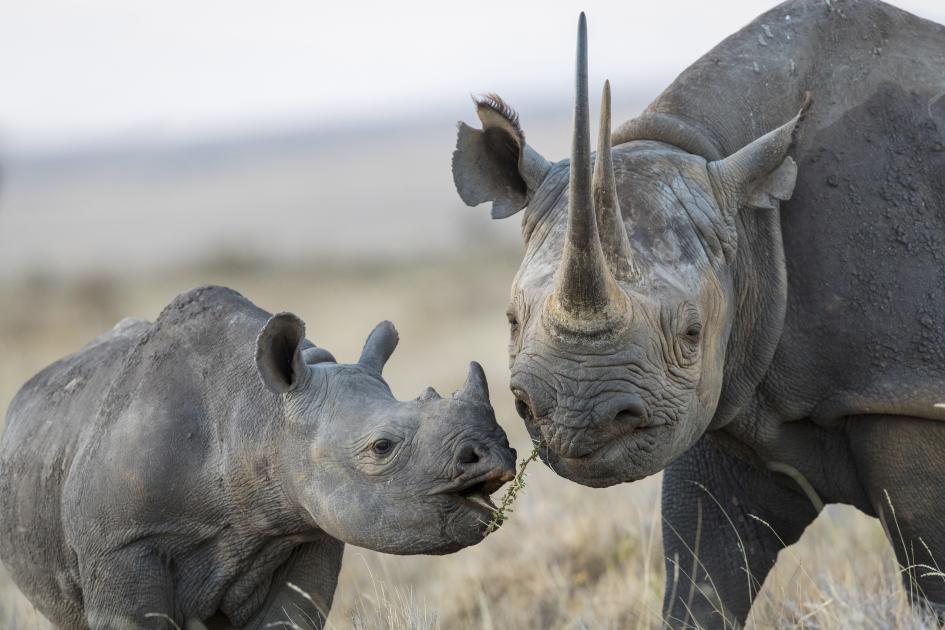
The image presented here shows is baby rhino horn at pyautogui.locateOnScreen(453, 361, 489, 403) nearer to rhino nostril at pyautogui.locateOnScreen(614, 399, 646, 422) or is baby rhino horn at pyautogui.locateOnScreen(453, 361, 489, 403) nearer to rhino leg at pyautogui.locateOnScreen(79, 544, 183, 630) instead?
rhino nostril at pyautogui.locateOnScreen(614, 399, 646, 422)

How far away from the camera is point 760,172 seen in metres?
5.38

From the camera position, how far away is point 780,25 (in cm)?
601

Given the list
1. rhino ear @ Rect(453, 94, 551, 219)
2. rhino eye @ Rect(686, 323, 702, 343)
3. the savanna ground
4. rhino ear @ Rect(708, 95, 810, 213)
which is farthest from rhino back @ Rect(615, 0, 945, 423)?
the savanna ground

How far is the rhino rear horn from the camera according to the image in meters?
5.69

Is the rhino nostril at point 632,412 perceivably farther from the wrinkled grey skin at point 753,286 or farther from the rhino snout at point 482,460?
the rhino snout at point 482,460

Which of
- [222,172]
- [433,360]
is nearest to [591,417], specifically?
[433,360]

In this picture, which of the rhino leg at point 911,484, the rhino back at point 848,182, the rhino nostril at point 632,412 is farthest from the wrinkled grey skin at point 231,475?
the rhino leg at point 911,484

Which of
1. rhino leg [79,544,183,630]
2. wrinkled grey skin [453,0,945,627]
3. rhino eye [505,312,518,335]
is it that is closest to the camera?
wrinkled grey skin [453,0,945,627]

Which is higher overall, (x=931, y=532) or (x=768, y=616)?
(x=931, y=532)

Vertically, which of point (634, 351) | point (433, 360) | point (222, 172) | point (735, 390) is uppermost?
point (634, 351)

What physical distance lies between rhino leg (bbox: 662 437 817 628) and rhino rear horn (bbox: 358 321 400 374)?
57.6 inches

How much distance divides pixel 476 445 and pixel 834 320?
156 cm

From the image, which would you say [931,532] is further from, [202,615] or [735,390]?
[202,615]

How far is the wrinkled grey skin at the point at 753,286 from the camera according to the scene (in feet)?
15.7
